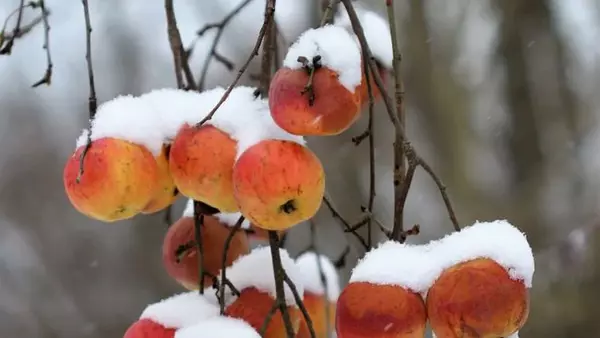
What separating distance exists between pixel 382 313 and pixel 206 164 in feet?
0.52

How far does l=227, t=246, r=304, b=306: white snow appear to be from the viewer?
0.58 metres

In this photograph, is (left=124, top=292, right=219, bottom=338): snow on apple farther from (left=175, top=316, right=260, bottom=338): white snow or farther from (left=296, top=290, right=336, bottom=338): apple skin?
(left=296, top=290, right=336, bottom=338): apple skin

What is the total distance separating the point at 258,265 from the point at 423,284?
0.16 m

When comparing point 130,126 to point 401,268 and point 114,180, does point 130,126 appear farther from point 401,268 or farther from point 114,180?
point 401,268

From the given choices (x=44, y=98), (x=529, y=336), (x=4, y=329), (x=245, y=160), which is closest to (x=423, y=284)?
(x=245, y=160)

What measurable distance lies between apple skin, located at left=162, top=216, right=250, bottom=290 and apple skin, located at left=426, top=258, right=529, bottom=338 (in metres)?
0.22

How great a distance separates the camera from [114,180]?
1.75ft

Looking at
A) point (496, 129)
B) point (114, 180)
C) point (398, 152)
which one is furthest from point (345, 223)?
point (496, 129)

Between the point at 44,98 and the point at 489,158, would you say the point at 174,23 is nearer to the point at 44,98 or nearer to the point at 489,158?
the point at 489,158

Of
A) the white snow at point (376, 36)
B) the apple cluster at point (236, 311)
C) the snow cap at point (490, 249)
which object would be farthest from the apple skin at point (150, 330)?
the white snow at point (376, 36)

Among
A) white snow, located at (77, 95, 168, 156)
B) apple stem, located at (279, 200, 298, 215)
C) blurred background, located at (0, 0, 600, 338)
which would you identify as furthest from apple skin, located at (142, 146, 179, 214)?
blurred background, located at (0, 0, 600, 338)

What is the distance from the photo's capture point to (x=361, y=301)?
487 millimetres

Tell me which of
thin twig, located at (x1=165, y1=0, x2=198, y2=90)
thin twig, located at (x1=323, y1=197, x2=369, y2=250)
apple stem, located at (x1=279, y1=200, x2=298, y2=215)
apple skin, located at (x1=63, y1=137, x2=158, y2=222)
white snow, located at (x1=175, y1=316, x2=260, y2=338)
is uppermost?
thin twig, located at (x1=165, y1=0, x2=198, y2=90)

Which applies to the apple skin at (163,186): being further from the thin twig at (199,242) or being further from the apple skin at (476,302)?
the apple skin at (476,302)
